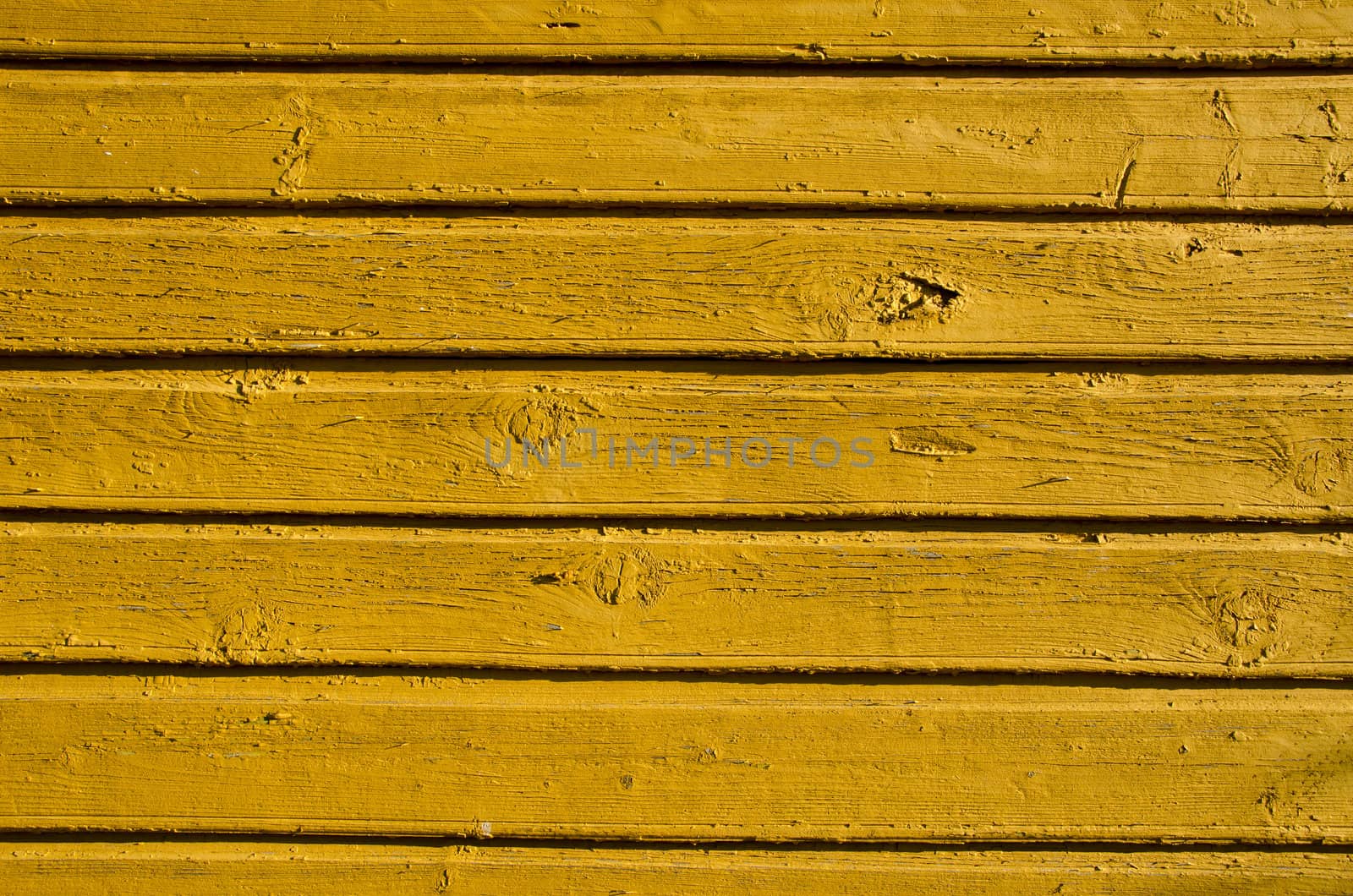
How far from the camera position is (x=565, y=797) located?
1.55m

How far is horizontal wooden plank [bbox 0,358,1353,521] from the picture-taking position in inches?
60.2

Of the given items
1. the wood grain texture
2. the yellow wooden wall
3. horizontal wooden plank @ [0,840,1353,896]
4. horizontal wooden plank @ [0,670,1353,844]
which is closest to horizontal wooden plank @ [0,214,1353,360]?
the yellow wooden wall

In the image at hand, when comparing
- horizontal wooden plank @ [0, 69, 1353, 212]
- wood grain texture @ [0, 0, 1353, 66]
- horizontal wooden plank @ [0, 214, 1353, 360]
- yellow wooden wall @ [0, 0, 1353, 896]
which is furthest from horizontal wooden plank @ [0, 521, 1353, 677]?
→ wood grain texture @ [0, 0, 1353, 66]

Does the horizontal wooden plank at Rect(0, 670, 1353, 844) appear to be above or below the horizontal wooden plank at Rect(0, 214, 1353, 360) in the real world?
below

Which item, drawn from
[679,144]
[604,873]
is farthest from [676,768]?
[679,144]

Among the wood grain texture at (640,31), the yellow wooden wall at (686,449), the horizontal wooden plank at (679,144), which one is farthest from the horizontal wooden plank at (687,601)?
the wood grain texture at (640,31)

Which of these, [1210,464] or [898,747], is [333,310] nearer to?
[898,747]

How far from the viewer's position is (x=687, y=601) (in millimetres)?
1544

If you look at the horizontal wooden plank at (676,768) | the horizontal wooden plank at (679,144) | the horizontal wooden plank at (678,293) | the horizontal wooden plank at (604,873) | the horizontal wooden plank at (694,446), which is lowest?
the horizontal wooden plank at (604,873)

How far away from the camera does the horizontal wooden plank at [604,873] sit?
1.55 metres

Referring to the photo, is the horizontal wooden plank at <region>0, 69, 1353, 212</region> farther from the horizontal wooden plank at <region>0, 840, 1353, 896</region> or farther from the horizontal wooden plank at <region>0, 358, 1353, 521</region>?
the horizontal wooden plank at <region>0, 840, 1353, 896</region>

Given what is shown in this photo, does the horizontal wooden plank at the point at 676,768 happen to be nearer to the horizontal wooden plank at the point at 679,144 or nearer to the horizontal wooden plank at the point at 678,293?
the horizontal wooden plank at the point at 678,293

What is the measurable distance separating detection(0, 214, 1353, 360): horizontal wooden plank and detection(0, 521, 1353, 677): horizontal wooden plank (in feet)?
1.17

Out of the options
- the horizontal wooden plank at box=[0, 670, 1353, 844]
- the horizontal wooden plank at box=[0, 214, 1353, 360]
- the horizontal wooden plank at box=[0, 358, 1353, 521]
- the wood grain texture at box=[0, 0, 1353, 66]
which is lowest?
the horizontal wooden plank at box=[0, 670, 1353, 844]
